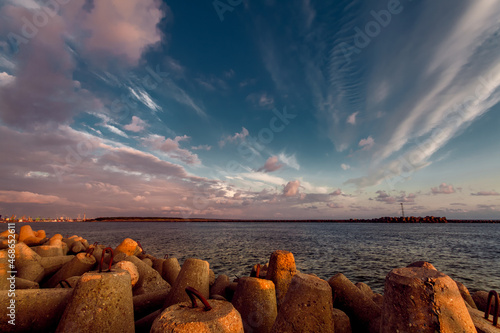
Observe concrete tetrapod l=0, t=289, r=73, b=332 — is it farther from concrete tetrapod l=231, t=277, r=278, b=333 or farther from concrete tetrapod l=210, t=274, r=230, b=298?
concrete tetrapod l=210, t=274, r=230, b=298

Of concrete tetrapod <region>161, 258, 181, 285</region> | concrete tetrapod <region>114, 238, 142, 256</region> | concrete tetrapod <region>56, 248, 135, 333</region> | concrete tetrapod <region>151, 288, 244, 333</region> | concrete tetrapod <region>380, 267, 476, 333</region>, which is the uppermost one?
concrete tetrapod <region>380, 267, 476, 333</region>

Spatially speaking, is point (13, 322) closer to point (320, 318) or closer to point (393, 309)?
point (320, 318)

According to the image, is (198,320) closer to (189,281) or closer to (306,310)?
(306,310)

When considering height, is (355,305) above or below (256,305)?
below

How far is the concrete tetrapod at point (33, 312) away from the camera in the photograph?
328 cm

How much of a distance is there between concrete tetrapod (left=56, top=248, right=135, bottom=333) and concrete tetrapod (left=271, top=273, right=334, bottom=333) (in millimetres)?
1862

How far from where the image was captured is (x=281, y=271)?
456 centimetres

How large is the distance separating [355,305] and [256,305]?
1.87 metres

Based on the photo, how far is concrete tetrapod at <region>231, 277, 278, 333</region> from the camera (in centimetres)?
361

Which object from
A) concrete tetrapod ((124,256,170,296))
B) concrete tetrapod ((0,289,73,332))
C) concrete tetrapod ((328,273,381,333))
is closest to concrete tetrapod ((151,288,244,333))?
concrete tetrapod ((0,289,73,332))

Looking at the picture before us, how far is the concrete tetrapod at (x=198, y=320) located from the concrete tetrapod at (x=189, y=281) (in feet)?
6.80

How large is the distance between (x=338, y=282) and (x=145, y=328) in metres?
3.36

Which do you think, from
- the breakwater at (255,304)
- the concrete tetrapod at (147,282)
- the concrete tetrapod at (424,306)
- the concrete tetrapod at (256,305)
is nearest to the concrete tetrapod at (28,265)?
the breakwater at (255,304)

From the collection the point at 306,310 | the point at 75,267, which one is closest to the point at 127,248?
the point at 75,267
